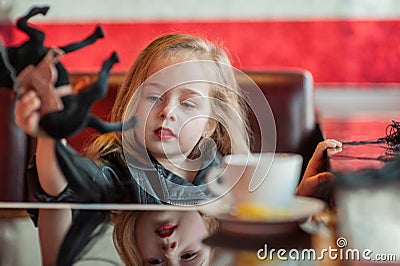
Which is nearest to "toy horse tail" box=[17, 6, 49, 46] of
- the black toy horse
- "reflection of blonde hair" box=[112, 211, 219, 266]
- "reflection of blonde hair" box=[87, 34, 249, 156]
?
the black toy horse

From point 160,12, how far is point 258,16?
4.2 inches

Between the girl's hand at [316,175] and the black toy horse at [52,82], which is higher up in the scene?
the black toy horse at [52,82]

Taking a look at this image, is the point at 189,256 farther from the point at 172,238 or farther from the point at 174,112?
the point at 174,112

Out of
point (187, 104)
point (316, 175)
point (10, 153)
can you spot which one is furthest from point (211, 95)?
point (10, 153)

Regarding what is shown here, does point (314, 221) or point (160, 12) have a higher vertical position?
point (160, 12)

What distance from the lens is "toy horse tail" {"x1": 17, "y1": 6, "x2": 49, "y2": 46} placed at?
28.1 inches

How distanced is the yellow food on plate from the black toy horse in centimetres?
15

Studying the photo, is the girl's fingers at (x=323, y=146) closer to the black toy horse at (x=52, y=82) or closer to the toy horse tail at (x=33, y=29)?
the black toy horse at (x=52, y=82)

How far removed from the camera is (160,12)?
755 mm

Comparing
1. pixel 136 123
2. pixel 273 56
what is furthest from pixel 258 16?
pixel 136 123

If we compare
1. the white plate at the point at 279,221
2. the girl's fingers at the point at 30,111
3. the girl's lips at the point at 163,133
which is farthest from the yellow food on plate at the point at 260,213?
the girl's fingers at the point at 30,111

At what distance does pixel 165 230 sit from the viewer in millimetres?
615

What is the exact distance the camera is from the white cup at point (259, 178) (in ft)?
2.06

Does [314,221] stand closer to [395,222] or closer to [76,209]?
[395,222]
